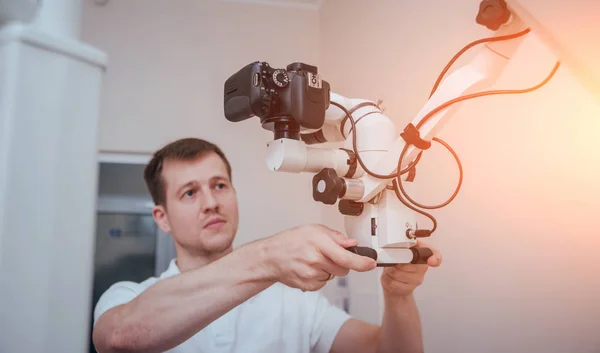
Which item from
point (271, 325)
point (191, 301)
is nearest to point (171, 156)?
point (271, 325)

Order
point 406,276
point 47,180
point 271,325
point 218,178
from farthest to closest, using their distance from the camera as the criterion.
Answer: point 218,178 < point 271,325 < point 406,276 < point 47,180

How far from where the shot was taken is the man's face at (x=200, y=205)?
118cm

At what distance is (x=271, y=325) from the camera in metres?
1.12

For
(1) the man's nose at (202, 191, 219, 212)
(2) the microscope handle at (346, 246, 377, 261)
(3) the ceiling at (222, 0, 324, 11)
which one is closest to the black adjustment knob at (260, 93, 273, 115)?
(2) the microscope handle at (346, 246, 377, 261)

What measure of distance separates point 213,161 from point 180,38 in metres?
1.07

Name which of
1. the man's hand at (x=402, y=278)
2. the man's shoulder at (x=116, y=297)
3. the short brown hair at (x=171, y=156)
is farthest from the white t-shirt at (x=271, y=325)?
the man's hand at (x=402, y=278)

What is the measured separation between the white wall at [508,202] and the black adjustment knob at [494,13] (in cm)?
27

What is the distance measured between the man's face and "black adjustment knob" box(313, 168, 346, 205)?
2.05 ft

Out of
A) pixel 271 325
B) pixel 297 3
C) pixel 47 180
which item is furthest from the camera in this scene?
pixel 297 3

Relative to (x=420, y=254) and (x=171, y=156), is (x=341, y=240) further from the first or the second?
(x=171, y=156)

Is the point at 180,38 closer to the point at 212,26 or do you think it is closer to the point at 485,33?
the point at 212,26

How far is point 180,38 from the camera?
6.78 ft

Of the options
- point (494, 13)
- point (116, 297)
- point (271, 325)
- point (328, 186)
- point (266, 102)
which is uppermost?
point (494, 13)

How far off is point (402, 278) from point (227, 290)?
0.36m
